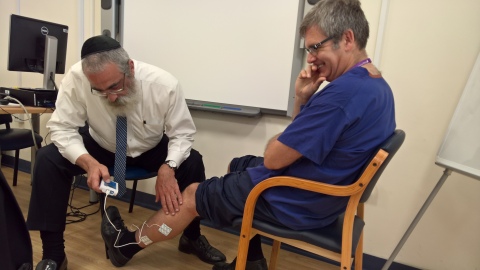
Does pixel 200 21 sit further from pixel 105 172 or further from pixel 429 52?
pixel 429 52

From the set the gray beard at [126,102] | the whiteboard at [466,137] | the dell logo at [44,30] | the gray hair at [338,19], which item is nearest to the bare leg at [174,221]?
the gray beard at [126,102]

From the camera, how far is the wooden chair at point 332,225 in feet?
2.89

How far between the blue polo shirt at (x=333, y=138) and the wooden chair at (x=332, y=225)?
4cm

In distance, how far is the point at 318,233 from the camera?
1.00 metres

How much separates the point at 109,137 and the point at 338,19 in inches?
47.5

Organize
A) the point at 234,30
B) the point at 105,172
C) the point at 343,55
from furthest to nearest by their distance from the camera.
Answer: the point at 234,30, the point at 105,172, the point at 343,55

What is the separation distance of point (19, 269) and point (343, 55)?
104 centimetres

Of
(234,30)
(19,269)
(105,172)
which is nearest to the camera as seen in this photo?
(19,269)

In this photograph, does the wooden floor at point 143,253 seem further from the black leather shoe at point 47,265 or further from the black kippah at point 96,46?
the black kippah at point 96,46

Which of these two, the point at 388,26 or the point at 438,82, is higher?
the point at 388,26

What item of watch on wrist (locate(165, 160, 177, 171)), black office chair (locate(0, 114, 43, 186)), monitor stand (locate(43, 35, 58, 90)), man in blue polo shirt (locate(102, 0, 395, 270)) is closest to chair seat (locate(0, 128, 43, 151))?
black office chair (locate(0, 114, 43, 186))

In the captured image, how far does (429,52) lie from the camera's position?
1454 millimetres

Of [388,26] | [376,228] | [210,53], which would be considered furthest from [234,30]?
[376,228]

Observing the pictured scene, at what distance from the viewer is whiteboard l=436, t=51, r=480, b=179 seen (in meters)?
1.10
